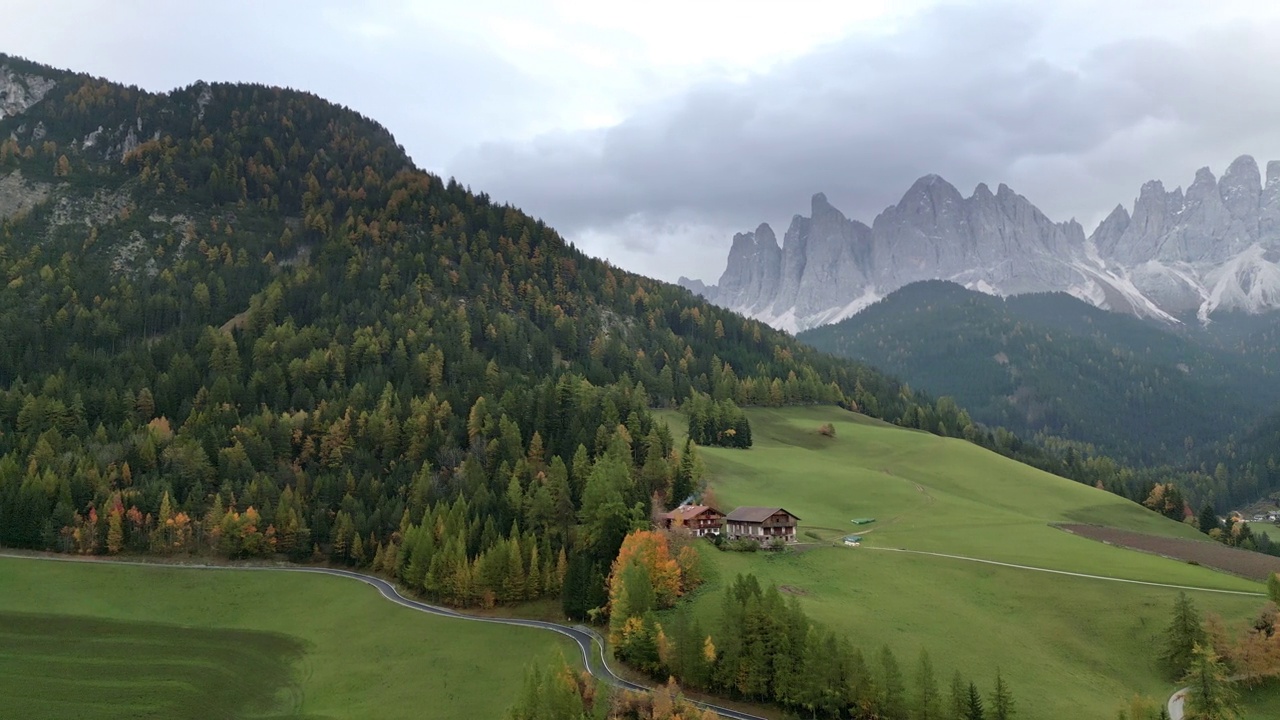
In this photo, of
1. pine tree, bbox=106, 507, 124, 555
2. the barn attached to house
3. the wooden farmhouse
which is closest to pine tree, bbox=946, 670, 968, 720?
the barn attached to house

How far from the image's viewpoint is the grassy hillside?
6112 centimetres

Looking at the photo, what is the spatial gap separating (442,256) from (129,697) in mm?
139335

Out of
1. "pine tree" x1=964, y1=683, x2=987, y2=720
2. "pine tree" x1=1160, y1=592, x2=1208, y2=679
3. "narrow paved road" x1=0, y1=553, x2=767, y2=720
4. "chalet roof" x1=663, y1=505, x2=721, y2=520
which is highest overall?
"chalet roof" x1=663, y1=505, x2=721, y2=520

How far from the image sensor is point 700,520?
8550cm

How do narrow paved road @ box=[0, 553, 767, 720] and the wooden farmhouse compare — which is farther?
the wooden farmhouse

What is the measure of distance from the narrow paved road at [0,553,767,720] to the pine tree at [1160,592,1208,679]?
29.8 metres

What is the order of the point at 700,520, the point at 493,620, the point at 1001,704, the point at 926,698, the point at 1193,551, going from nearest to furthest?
the point at 1001,704, the point at 926,698, the point at 493,620, the point at 700,520, the point at 1193,551

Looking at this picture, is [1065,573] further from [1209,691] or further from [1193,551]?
[1193,551]

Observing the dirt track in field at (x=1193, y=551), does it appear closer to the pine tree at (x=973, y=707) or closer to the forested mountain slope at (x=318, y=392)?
the pine tree at (x=973, y=707)

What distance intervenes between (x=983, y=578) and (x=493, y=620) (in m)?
46.5

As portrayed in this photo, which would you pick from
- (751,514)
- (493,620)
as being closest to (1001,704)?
(751,514)

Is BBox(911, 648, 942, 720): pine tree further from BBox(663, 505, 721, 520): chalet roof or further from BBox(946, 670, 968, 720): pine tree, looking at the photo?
BBox(663, 505, 721, 520): chalet roof

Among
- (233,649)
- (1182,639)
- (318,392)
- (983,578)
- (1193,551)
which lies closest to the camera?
(1182,639)

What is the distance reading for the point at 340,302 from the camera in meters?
166
